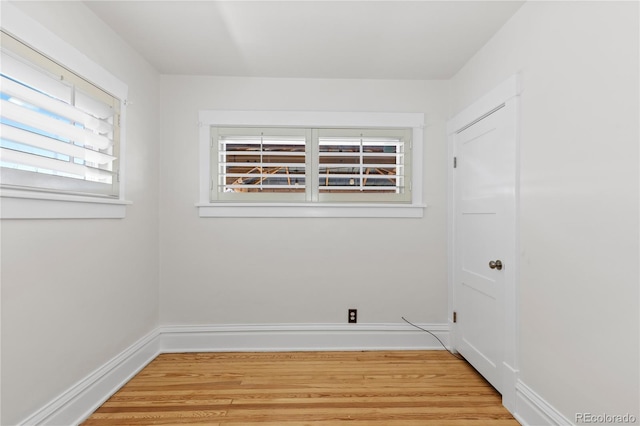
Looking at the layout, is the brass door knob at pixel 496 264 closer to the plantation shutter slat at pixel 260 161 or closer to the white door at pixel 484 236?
the white door at pixel 484 236

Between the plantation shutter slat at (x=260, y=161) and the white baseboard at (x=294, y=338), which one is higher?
the plantation shutter slat at (x=260, y=161)

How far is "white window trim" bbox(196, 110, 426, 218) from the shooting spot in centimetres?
280

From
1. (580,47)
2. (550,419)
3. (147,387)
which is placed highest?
(580,47)

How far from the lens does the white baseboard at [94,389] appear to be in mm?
1650

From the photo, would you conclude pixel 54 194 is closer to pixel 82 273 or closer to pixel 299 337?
pixel 82 273

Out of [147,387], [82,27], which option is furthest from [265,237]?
[82,27]

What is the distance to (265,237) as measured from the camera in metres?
2.83

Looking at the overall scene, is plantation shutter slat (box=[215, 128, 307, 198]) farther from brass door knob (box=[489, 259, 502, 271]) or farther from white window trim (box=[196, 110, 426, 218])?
brass door knob (box=[489, 259, 502, 271])

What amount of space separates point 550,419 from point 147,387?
247cm

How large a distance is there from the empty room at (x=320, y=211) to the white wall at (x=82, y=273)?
A: 13 mm

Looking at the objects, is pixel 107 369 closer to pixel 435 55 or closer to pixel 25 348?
pixel 25 348

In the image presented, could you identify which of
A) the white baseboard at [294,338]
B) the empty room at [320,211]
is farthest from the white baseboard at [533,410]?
the white baseboard at [294,338]

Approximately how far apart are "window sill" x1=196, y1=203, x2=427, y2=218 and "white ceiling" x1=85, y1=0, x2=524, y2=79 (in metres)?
1.15

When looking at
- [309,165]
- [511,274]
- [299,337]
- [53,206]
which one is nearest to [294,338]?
[299,337]
